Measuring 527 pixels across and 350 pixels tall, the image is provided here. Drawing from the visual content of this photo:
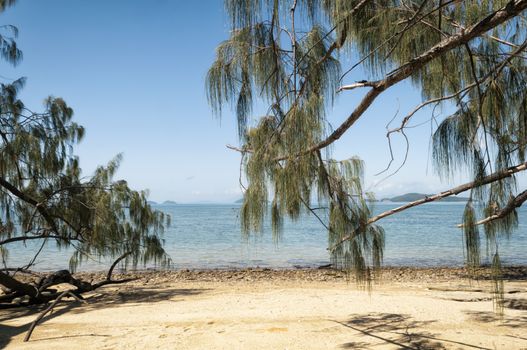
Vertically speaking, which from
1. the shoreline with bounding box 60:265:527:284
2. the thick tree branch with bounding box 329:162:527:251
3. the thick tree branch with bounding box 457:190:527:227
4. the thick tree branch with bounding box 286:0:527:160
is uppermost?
the thick tree branch with bounding box 286:0:527:160

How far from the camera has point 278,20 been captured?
2160 millimetres

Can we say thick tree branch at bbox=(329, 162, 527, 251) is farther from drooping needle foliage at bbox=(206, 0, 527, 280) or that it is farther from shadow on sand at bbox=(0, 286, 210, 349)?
shadow on sand at bbox=(0, 286, 210, 349)

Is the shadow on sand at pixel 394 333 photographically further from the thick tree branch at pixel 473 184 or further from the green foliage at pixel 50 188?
the green foliage at pixel 50 188

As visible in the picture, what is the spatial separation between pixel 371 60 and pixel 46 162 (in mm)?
4145

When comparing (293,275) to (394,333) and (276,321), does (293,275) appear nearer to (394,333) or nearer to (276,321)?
(276,321)

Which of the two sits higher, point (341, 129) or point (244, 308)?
point (341, 129)

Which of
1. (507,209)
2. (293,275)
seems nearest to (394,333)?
(507,209)

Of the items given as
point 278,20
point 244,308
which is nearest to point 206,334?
point 244,308

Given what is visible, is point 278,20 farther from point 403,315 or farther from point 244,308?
point 244,308

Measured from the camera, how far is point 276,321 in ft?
16.2

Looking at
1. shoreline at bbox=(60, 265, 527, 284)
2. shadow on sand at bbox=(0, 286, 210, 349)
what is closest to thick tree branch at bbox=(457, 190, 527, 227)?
shadow on sand at bbox=(0, 286, 210, 349)

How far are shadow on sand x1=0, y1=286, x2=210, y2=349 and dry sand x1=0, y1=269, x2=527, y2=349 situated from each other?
0.05ft

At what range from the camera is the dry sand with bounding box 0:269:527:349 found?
159 inches

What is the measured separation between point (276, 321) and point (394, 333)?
129cm
